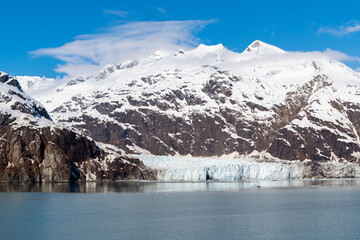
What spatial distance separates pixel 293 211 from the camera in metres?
94.1

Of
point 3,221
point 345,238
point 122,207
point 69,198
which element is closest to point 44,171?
point 69,198

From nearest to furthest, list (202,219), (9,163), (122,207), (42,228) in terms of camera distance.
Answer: (42,228) < (202,219) < (122,207) < (9,163)

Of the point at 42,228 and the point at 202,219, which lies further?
the point at 202,219

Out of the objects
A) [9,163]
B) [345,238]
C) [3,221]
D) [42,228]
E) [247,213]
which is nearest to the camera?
[345,238]

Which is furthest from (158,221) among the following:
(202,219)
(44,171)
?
(44,171)

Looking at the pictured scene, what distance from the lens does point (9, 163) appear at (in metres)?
192

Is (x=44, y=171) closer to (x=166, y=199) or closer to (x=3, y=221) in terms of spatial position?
(x=166, y=199)

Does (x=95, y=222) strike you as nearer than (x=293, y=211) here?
Yes

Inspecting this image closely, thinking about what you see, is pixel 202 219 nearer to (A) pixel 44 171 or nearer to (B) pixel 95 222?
(B) pixel 95 222

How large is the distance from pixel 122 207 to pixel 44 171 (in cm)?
10443

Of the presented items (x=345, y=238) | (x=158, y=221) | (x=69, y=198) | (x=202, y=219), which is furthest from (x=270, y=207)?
(x=69, y=198)

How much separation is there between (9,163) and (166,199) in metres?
92.7

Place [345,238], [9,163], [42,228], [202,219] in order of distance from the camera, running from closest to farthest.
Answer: [345,238], [42,228], [202,219], [9,163]

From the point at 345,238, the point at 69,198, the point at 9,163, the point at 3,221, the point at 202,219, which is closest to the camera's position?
the point at 345,238
